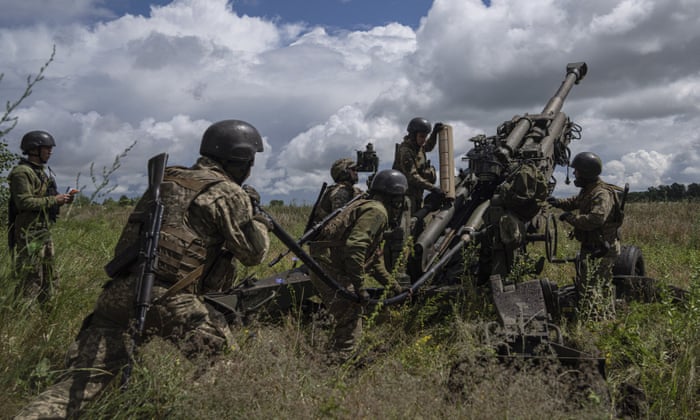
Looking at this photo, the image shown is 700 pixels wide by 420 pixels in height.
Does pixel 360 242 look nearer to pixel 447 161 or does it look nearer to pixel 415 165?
pixel 447 161

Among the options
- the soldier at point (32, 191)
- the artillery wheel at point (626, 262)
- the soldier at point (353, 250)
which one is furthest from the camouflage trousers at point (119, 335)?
the artillery wheel at point (626, 262)

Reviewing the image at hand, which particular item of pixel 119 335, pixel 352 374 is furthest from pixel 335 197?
pixel 119 335

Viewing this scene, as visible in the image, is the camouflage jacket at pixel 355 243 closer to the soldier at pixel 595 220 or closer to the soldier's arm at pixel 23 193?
the soldier at pixel 595 220

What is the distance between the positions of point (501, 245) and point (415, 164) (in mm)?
2431

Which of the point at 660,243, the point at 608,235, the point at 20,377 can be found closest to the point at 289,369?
the point at 20,377

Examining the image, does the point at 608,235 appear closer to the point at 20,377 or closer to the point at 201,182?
the point at 201,182

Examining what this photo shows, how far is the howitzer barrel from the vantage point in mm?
7464

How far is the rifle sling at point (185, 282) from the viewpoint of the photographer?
3.14 m

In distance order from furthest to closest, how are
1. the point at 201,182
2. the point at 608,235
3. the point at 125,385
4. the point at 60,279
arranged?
the point at 608,235 < the point at 60,279 < the point at 201,182 < the point at 125,385

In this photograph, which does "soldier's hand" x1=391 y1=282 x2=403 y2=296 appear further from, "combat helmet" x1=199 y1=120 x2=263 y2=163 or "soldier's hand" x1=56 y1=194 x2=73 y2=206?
"soldier's hand" x1=56 y1=194 x2=73 y2=206

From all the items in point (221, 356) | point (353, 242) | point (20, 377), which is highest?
point (353, 242)

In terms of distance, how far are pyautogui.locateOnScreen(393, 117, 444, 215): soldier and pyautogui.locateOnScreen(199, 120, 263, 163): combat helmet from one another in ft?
14.9

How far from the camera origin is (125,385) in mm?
2779

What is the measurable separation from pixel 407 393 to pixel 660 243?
10360 millimetres
